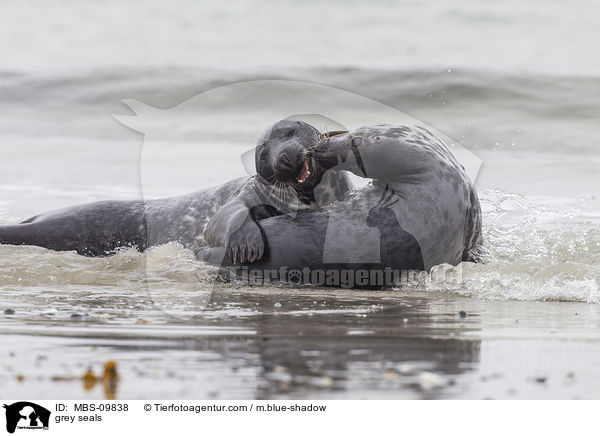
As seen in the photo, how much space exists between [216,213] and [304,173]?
1.98ft

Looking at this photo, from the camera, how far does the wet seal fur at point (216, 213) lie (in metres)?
5.55

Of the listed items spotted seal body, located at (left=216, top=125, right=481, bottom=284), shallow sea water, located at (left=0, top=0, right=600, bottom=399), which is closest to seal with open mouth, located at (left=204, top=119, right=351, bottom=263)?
spotted seal body, located at (left=216, top=125, right=481, bottom=284)

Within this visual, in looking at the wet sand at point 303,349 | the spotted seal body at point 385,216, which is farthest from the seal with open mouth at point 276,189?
the wet sand at point 303,349

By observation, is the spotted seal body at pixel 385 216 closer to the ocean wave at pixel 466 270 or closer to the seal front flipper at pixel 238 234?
the seal front flipper at pixel 238 234

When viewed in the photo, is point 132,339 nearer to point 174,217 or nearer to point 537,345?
point 537,345

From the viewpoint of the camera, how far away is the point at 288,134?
5.68 metres

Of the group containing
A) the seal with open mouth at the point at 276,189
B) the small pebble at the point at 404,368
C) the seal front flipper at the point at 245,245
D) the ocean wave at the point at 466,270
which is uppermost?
the seal with open mouth at the point at 276,189

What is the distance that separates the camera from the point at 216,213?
230 inches

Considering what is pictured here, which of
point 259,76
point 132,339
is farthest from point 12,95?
point 132,339

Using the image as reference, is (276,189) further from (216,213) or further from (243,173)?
(243,173)
